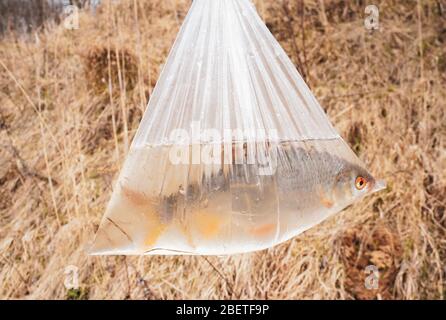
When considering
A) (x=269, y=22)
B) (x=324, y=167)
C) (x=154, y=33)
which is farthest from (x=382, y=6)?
(x=324, y=167)

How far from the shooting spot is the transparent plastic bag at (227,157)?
108 centimetres

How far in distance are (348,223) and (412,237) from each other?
0.83 feet

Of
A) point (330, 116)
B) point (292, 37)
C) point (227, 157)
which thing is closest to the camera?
point (227, 157)

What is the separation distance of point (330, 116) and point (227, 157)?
1324mm

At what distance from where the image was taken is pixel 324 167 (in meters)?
1.14

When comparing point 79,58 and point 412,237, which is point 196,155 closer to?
point 412,237

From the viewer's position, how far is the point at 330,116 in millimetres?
2332

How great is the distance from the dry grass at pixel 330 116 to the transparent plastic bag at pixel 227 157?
2.76ft

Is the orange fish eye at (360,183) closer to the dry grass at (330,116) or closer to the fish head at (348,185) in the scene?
the fish head at (348,185)

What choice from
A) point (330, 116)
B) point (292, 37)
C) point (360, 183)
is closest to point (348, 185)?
point (360, 183)

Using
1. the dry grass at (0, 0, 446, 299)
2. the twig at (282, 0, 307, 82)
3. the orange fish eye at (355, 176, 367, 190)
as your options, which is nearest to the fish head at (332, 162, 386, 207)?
the orange fish eye at (355, 176, 367, 190)

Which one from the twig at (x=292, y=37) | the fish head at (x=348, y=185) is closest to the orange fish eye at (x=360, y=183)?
the fish head at (x=348, y=185)

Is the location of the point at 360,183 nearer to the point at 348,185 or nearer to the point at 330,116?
the point at 348,185

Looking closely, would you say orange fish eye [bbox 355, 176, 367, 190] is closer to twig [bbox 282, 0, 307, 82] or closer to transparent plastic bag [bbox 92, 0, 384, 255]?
transparent plastic bag [bbox 92, 0, 384, 255]
